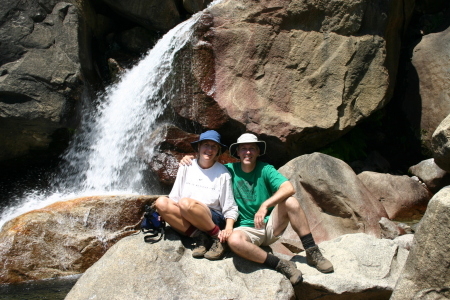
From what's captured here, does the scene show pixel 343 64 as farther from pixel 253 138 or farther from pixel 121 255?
pixel 121 255

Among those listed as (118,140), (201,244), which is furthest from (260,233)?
(118,140)

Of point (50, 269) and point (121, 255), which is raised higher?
point (121, 255)

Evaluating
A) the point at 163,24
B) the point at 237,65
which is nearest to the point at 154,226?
the point at 237,65

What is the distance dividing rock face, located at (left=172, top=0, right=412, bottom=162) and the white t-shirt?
148 inches

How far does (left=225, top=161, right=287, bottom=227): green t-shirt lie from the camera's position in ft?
14.7

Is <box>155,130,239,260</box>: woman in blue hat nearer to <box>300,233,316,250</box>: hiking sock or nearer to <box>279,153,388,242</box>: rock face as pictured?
<box>300,233,316,250</box>: hiking sock

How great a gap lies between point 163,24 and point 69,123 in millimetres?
4160

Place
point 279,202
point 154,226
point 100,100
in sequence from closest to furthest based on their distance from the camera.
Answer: point 279,202 < point 154,226 < point 100,100

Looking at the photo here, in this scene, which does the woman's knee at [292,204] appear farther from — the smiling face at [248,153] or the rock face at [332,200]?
the rock face at [332,200]

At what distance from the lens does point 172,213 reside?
14.4ft

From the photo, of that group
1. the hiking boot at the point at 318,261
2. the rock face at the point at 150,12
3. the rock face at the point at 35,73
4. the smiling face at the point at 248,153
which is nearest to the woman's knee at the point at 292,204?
the hiking boot at the point at 318,261

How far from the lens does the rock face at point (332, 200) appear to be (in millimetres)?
6625

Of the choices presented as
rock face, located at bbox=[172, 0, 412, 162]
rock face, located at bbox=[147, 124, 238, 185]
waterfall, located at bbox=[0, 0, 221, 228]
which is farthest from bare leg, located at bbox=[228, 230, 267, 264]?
waterfall, located at bbox=[0, 0, 221, 228]

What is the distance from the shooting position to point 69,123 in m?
9.45
